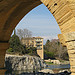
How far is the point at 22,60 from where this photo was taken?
Answer: 2695 cm


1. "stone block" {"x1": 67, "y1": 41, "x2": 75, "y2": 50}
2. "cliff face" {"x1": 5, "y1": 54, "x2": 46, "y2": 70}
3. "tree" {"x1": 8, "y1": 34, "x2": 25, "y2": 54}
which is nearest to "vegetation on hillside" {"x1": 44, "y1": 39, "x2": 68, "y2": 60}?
"tree" {"x1": 8, "y1": 34, "x2": 25, "y2": 54}

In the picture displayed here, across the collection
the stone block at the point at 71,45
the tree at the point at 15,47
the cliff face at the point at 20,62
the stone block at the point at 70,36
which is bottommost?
the cliff face at the point at 20,62

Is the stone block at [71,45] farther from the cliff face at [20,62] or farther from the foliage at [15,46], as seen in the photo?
the foliage at [15,46]

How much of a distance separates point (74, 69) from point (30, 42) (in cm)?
4346

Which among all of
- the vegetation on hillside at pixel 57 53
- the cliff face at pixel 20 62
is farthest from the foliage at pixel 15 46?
the vegetation on hillside at pixel 57 53

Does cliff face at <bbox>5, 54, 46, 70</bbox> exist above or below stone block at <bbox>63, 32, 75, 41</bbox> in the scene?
below

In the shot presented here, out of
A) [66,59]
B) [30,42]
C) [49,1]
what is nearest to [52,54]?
[66,59]

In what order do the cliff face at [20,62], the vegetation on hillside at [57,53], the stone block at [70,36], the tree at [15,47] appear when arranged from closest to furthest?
1. the stone block at [70,36]
2. the cliff face at [20,62]
3. the tree at [15,47]
4. the vegetation on hillside at [57,53]

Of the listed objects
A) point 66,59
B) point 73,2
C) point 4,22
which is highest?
point 4,22

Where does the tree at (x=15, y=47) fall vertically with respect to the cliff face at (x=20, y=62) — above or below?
above

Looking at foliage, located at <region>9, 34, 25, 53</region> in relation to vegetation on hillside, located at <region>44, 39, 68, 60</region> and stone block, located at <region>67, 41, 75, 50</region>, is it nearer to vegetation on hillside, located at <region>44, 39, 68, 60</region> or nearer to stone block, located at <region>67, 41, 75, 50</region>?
vegetation on hillside, located at <region>44, 39, 68, 60</region>

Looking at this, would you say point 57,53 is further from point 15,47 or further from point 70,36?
point 70,36

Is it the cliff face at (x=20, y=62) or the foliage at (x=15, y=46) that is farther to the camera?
the foliage at (x=15, y=46)

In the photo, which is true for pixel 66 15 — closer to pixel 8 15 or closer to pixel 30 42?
pixel 8 15
